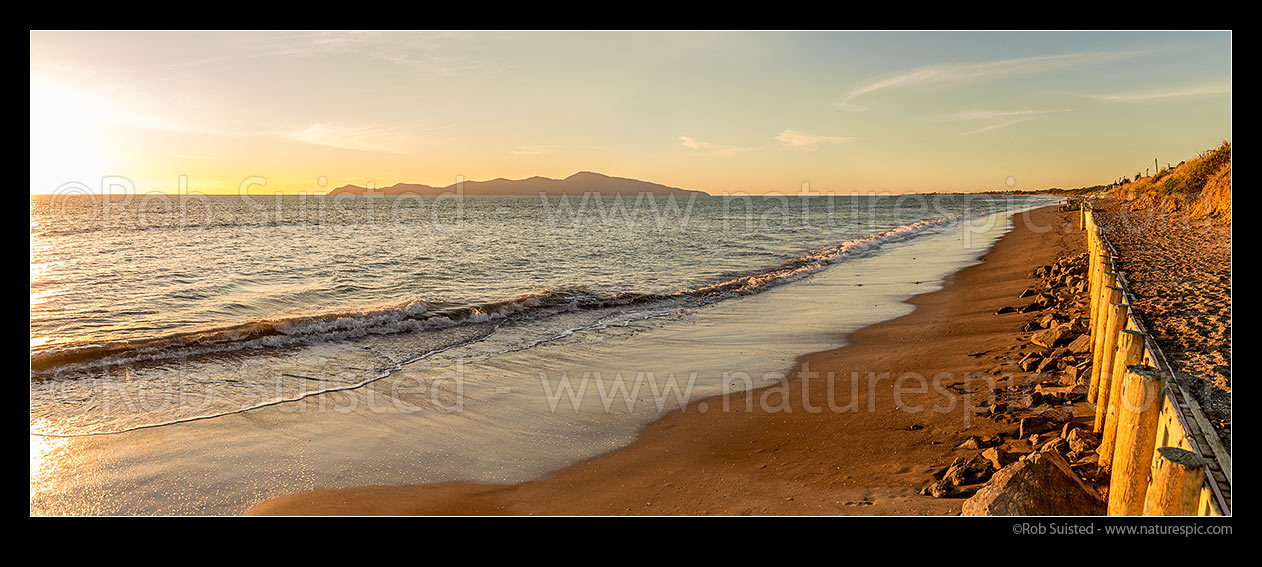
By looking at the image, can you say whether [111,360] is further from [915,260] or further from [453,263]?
[915,260]

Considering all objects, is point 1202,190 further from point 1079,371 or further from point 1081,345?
point 1079,371

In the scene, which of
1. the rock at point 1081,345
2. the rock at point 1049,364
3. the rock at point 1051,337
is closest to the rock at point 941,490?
the rock at point 1049,364

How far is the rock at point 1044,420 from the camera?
539cm

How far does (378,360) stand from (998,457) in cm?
844

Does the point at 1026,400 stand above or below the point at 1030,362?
below

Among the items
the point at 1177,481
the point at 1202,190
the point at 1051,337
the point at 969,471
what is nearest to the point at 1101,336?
the point at 969,471

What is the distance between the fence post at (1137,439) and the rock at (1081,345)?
419 centimetres

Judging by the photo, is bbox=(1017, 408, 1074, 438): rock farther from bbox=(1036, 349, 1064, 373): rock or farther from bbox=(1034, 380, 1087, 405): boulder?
bbox=(1036, 349, 1064, 373): rock

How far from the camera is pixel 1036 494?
3.86m

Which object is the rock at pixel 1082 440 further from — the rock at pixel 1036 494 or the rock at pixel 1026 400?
the rock at pixel 1026 400

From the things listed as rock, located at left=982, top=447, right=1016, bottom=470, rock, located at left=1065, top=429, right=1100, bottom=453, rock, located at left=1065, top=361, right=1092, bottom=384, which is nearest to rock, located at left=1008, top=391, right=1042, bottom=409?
rock, located at left=1065, top=361, right=1092, bottom=384

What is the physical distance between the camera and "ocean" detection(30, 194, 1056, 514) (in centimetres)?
607
